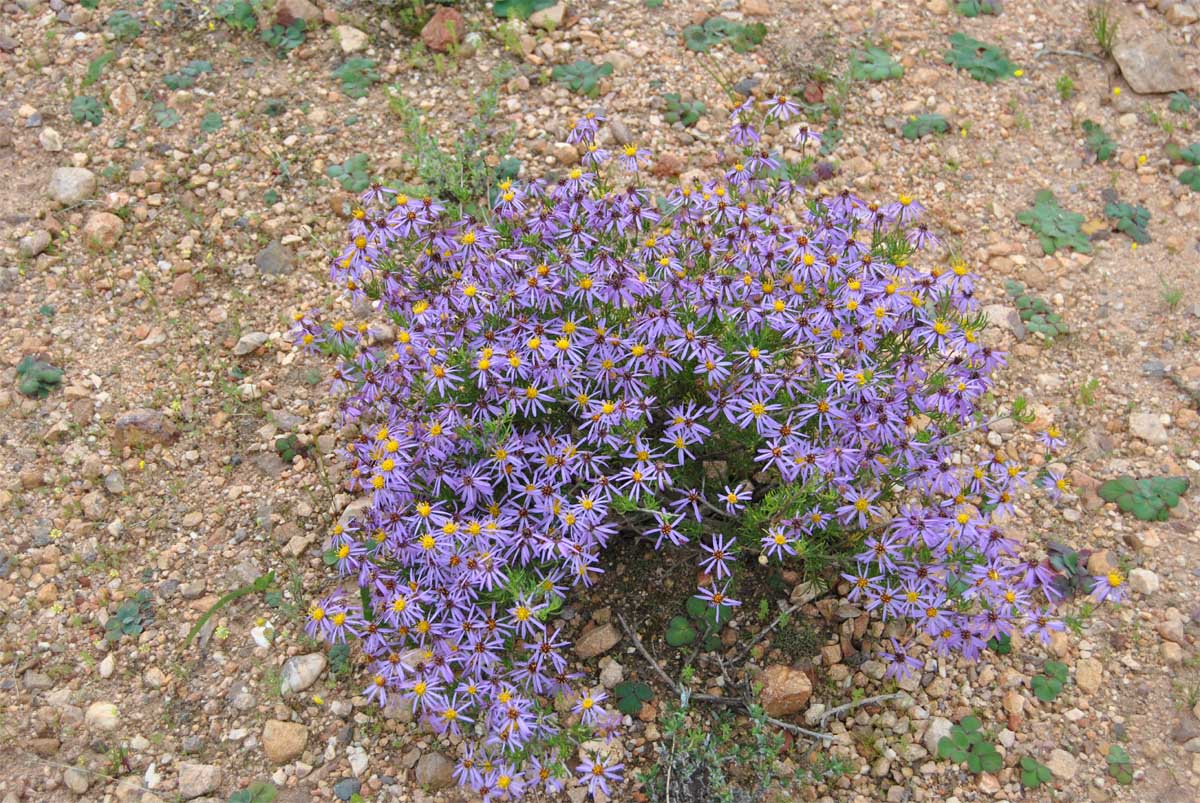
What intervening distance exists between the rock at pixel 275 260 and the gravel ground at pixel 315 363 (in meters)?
0.02

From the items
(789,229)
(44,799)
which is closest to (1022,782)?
(789,229)

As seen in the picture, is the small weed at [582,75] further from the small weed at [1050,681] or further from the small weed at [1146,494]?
the small weed at [1050,681]

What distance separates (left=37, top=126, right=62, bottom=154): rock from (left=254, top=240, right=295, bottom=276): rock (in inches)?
55.8

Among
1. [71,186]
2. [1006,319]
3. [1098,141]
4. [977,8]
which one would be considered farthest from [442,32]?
[1098,141]

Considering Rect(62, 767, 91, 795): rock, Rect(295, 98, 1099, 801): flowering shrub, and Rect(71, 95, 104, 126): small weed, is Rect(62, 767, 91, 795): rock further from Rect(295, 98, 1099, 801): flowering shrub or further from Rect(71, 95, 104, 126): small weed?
Rect(71, 95, 104, 126): small weed

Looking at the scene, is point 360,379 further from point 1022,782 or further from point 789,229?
point 1022,782

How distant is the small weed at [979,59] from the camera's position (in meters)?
6.39

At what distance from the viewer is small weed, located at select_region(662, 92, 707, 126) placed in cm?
606

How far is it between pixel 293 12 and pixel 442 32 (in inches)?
36.7

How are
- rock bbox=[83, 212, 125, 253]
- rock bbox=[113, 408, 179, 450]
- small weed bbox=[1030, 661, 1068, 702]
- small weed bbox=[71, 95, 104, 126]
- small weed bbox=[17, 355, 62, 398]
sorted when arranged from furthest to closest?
small weed bbox=[71, 95, 104, 126] < rock bbox=[83, 212, 125, 253] < small weed bbox=[17, 355, 62, 398] < rock bbox=[113, 408, 179, 450] < small weed bbox=[1030, 661, 1068, 702]

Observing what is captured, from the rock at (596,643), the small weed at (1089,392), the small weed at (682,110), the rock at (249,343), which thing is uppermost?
the small weed at (682,110)

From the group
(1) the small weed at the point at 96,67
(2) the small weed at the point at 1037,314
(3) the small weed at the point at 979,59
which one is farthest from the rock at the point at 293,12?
(2) the small weed at the point at 1037,314

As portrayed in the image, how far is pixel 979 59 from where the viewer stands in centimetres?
646

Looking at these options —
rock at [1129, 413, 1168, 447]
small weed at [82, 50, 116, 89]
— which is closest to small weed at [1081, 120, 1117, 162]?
rock at [1129, 413, 1168, 447]
